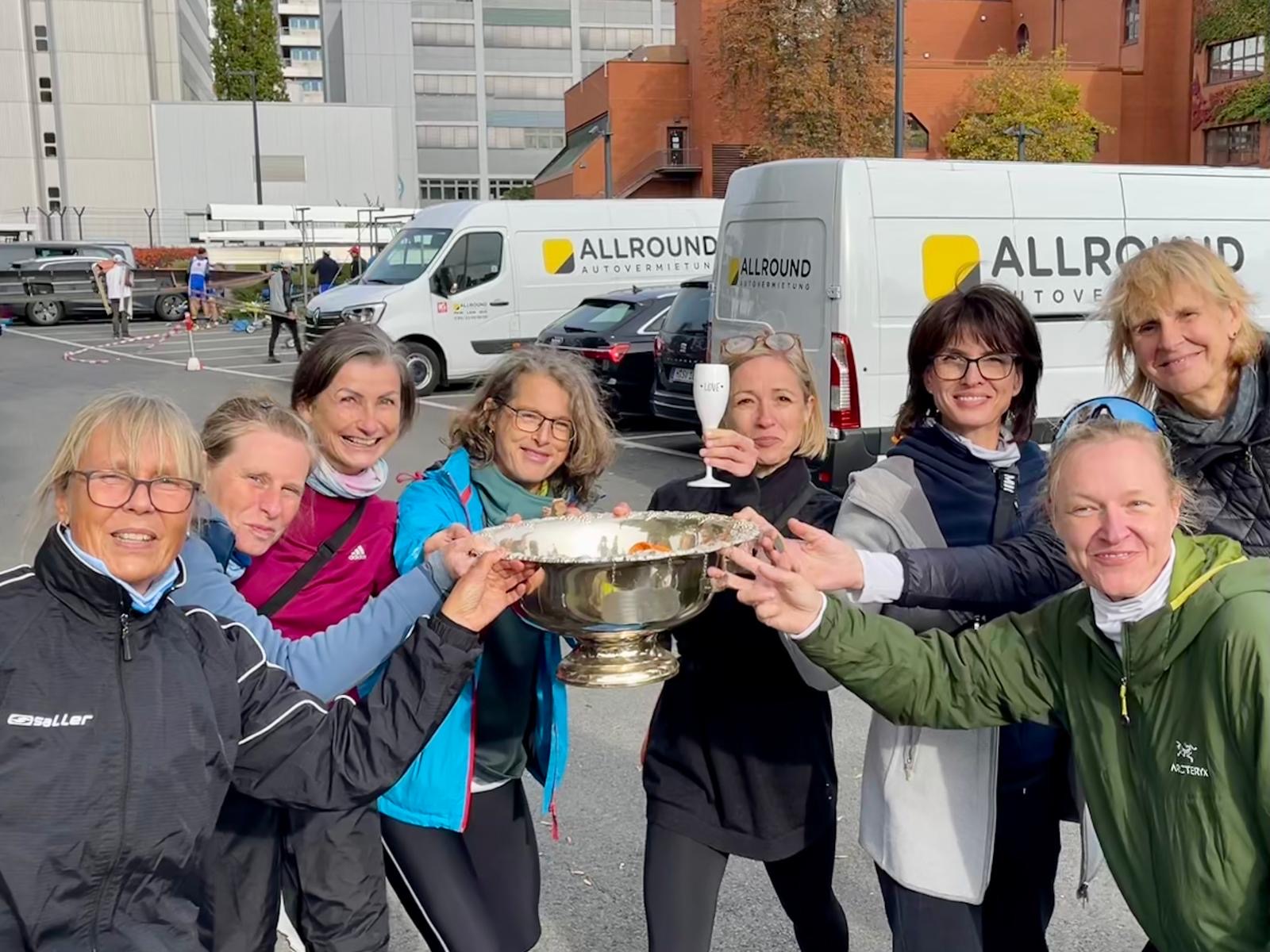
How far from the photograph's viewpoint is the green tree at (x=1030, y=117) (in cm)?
4331

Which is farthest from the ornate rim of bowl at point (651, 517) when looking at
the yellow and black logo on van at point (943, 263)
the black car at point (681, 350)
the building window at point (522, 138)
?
the building window at point (522, 138)

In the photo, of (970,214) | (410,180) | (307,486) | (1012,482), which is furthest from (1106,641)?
(410,180)

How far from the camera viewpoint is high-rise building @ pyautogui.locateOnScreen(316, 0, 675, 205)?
3548 inches

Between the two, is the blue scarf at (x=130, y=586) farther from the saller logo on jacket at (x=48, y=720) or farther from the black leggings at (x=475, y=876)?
the black leggings at (x=475, y=876)

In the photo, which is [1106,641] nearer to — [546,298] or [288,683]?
[288,683]

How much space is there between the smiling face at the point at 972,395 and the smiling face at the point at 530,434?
2.95ft

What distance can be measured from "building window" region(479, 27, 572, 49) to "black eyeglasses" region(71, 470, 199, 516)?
316ft

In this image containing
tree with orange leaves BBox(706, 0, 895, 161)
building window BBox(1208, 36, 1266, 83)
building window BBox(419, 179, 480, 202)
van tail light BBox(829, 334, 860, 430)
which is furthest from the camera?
building window BBox(419, 179, 480, 202)

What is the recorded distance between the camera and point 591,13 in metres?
93.7

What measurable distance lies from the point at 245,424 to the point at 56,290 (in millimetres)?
32244

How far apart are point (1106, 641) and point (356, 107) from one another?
228 ft

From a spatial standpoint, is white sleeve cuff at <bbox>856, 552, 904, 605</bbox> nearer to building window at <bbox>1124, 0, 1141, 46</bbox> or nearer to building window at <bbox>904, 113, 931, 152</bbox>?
building window at <bbox>904, 113, 931, 152</bbox>

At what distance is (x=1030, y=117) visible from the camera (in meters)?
43.5

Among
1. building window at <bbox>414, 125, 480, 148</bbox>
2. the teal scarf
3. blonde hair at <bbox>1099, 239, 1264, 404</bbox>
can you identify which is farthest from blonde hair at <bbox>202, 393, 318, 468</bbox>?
building window at <bbox>414, 125, 480, 148</bbox>
